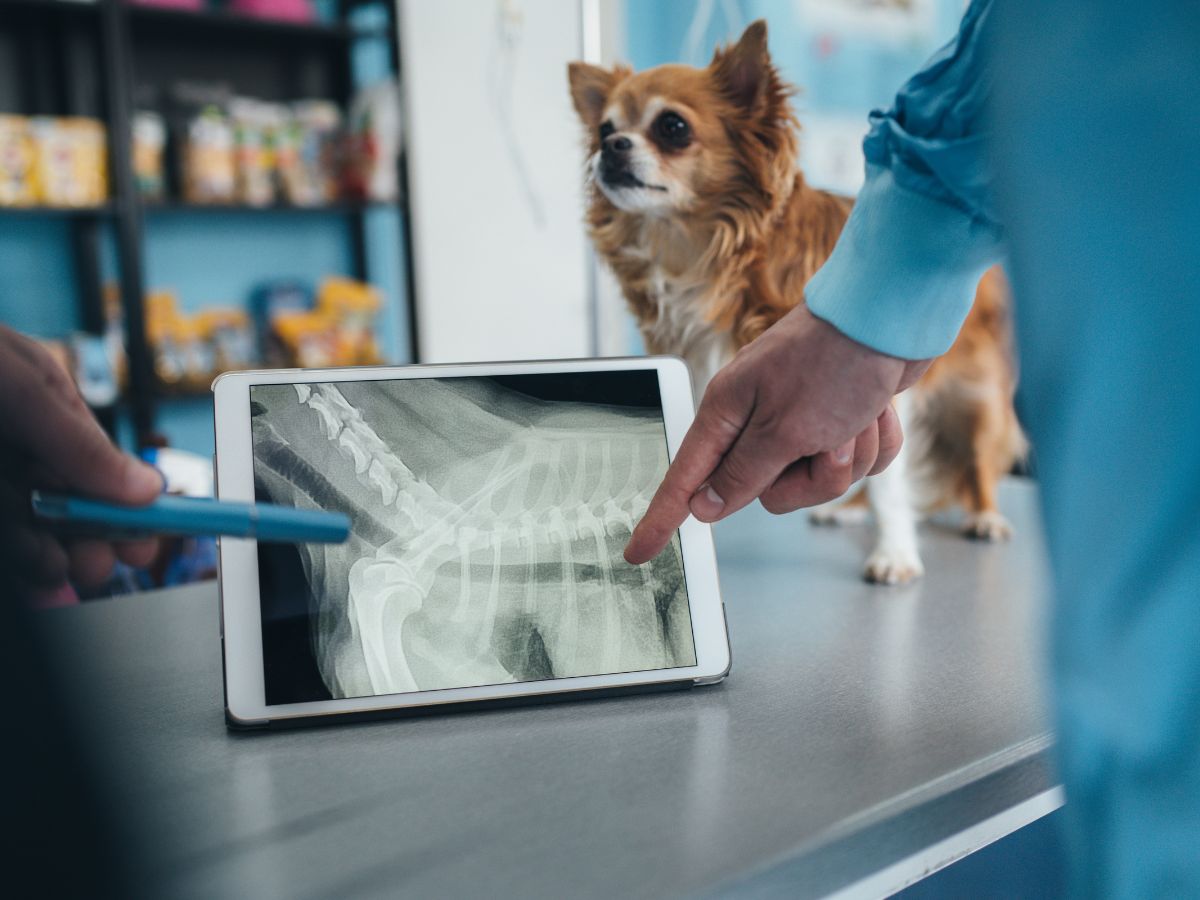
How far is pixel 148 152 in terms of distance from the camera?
92.3 inches

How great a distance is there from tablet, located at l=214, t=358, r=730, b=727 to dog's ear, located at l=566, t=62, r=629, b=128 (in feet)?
0.96

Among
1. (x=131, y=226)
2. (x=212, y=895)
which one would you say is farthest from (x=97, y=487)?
(x=131, y=226)

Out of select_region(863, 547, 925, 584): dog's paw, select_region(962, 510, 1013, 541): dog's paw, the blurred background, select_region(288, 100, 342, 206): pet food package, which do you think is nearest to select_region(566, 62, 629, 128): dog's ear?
select_region(863, 547, 925, 584): dog's paw

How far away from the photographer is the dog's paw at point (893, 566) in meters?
0.81

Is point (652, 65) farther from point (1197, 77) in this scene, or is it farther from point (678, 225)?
point (1197, 77)

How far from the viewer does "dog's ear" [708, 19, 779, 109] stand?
0.73m

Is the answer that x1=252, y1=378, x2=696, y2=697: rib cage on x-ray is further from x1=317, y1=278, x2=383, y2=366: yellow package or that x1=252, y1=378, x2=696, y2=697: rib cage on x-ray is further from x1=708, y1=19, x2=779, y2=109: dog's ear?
x1=317, y1=278, x2=383, y2=366: yellow package

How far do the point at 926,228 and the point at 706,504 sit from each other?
19 cm

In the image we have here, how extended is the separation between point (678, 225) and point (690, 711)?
410mm

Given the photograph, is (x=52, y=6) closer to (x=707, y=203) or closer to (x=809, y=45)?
(x=809, y=45)

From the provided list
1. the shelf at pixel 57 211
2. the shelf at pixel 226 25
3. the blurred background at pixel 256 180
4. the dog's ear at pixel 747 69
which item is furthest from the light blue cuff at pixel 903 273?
the shelf at pixel 226 25

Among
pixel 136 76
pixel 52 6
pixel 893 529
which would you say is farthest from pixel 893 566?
pixel 136 76

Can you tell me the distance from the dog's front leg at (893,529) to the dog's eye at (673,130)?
27 cm

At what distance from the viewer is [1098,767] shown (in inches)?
11.9
